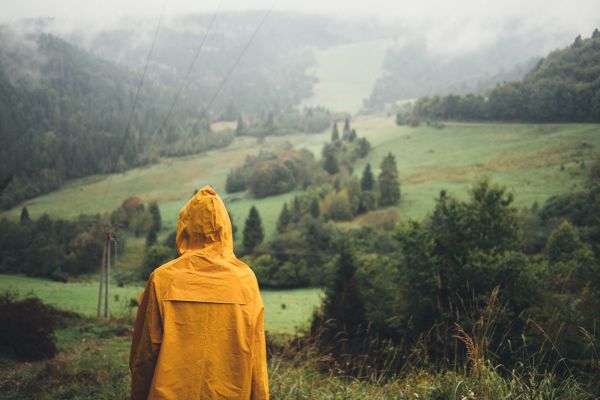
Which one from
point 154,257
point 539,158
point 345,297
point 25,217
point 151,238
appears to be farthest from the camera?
point 539,158

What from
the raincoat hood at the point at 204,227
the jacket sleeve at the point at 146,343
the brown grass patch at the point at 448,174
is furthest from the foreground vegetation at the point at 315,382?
the brown grass patch at the point at 448,174

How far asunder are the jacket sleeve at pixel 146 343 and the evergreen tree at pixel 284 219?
54095 mm

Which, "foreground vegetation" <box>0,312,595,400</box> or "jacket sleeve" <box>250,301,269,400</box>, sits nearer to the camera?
"jacket sleeve" <box>250,301,269,400</box>

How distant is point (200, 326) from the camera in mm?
2865

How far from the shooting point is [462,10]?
125625 mm

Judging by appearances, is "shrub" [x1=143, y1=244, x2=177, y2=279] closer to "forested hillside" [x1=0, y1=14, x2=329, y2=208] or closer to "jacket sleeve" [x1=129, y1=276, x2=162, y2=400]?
"forested hillside" [x1=0, y1=14, x2=329, y2=208]

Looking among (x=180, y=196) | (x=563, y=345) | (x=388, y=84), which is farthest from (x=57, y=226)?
(x=388, y=84)

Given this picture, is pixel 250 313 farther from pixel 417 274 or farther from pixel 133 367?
pixel 417 274

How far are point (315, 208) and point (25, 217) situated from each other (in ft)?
140

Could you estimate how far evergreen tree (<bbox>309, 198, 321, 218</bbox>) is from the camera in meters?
59.9

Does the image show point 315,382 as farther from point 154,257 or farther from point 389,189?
point 389,189

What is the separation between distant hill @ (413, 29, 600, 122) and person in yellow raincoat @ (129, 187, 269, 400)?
95.9ft

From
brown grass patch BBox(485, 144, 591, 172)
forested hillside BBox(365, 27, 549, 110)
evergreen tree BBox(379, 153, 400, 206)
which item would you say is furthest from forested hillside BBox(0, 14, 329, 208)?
forested hillside BBox(365, 27, 549, 110)

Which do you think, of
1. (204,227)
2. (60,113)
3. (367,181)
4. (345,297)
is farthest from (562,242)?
(204,227)
